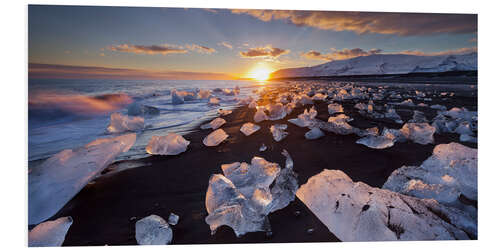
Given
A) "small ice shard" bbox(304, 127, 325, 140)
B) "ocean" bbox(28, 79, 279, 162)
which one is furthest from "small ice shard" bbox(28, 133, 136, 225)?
"small ice shard" bbox(304, 127, 325, 140)

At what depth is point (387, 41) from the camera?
2217 mm

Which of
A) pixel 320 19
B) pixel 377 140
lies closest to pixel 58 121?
pixel 320 19

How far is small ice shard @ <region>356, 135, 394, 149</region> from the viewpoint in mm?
1837

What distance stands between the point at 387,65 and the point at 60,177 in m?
3.86

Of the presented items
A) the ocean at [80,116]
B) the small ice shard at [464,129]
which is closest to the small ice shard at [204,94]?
the ocean at [80,116]

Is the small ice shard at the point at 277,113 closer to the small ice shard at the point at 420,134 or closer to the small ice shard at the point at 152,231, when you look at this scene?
the small ice shard at the point at 420,134

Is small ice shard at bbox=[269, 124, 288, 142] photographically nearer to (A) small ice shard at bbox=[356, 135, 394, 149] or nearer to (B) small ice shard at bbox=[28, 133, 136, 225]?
(A) small ice shard at bbox=[356, 135, 394, 149]

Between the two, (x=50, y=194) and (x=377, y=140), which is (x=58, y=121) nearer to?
(x=50, y=194)

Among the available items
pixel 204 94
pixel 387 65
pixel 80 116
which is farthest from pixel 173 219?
pixel 204 94

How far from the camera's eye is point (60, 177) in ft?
4.52

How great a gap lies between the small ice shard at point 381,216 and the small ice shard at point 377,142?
77 cm

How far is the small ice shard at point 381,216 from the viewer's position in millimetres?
1074

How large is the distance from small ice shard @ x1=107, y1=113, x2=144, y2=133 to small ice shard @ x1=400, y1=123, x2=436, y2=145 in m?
3.18

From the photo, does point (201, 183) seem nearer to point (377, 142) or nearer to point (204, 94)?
point (377, 142)
